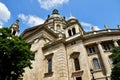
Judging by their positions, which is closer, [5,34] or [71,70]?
[5,34]

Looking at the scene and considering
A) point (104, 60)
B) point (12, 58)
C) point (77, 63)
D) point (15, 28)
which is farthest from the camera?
point (15, 28)

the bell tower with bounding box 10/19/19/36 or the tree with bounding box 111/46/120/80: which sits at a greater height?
the bell tower with bounding box 10/19/19/36

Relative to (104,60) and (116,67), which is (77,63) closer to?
(104,60)

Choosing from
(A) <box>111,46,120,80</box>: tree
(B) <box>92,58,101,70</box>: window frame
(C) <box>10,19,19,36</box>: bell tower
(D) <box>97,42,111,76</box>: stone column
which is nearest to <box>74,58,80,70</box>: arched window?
(B) <box>92,58,101,70</box>: window frame

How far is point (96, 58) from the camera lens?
23.6 meters

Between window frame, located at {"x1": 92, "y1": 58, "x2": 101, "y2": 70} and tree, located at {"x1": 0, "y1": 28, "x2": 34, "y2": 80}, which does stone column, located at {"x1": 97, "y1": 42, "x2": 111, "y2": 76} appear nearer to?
window frame, located at {"x1": 92, "y1": 58, "x2": 101, "y2": 70}

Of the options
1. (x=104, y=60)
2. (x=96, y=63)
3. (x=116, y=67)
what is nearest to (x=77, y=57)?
(x=96, y=63)

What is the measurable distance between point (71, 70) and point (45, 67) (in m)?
4.92

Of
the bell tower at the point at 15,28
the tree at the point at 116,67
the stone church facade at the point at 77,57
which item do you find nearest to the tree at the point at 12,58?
the stone church facade at the point at 77,57

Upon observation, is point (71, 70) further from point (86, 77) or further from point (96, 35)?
point (96, 35)

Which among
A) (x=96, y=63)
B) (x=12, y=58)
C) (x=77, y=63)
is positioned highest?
(x=77, y=63)

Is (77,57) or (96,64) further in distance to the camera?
(77,57)

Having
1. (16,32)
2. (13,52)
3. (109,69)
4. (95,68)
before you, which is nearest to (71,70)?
(95,68)

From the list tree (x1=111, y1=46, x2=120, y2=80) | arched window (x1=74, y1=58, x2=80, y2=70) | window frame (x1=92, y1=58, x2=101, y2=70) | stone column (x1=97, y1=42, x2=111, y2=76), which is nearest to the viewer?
tree (x1=111, y1=46, x2=120, y2=80)
